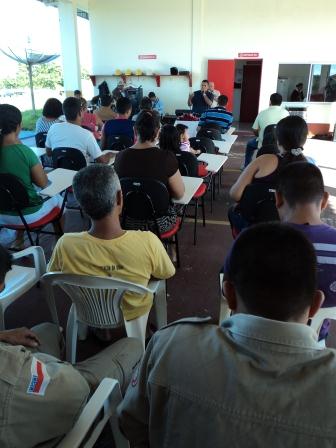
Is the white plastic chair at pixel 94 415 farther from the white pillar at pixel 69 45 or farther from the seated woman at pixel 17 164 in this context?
the white pillar at pixel 69 45

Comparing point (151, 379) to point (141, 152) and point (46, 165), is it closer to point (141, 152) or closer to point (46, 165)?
point (141, 152)

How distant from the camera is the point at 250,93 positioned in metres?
12.4

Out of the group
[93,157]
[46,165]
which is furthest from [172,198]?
[46,165]

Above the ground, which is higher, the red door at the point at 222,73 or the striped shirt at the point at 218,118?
the red door at the point at 222,73

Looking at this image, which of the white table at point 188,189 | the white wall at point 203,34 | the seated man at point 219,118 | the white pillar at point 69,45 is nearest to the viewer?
the white table at point 188,189

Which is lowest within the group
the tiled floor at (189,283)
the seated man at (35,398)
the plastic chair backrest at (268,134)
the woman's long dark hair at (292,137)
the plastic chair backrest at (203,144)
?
the tiled floor at (189,283)

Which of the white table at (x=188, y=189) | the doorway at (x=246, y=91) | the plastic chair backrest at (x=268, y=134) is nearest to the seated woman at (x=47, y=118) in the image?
the white table at (x=188, y=189)

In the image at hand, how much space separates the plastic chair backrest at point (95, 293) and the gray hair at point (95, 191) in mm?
325

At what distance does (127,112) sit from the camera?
495 cm

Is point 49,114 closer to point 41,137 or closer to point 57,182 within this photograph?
point 41,137

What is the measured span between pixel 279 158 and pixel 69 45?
9269 millimetres

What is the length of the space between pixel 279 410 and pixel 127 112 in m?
4.71

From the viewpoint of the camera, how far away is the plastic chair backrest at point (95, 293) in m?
1.57

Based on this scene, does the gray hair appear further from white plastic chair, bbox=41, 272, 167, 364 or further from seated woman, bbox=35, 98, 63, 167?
seated woman, bbox=35, 98, 63, 167
